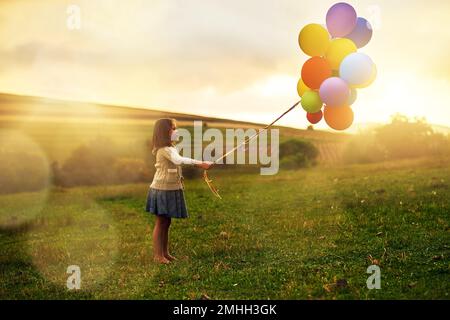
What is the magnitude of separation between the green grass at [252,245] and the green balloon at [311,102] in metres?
2.11

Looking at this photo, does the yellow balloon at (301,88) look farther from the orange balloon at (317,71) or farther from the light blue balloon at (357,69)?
the light blue balloon at (357,69)

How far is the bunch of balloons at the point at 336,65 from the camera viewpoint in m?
7.21

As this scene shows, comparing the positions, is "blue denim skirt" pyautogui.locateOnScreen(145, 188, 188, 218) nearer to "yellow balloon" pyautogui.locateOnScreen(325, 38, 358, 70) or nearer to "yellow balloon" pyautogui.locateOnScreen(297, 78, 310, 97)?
"yellow balloon" pyautogui.locateOnScreen(297, 78, 310, 97)

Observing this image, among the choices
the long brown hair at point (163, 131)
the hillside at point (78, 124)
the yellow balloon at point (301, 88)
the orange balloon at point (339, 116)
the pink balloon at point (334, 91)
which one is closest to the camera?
the pink balloon at point (334, 91)

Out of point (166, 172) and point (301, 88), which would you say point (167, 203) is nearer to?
point (166, 172)

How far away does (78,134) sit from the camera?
24.0 meters

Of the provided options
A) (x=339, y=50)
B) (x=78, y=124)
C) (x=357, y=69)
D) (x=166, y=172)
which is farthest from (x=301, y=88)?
(x=78, y=124)

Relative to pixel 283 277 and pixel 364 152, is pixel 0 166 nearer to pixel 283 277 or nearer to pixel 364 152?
pixel 364 152

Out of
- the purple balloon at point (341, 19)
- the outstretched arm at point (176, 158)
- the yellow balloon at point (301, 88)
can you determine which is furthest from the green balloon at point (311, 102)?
the outstretched arm at point (176, 158)

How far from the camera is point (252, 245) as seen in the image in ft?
28.4

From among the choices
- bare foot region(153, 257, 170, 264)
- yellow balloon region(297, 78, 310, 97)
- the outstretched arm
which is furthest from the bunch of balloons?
bare foot region(153, 257, 170, 264)

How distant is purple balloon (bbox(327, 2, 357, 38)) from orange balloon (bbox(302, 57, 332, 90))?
1.58 feet
